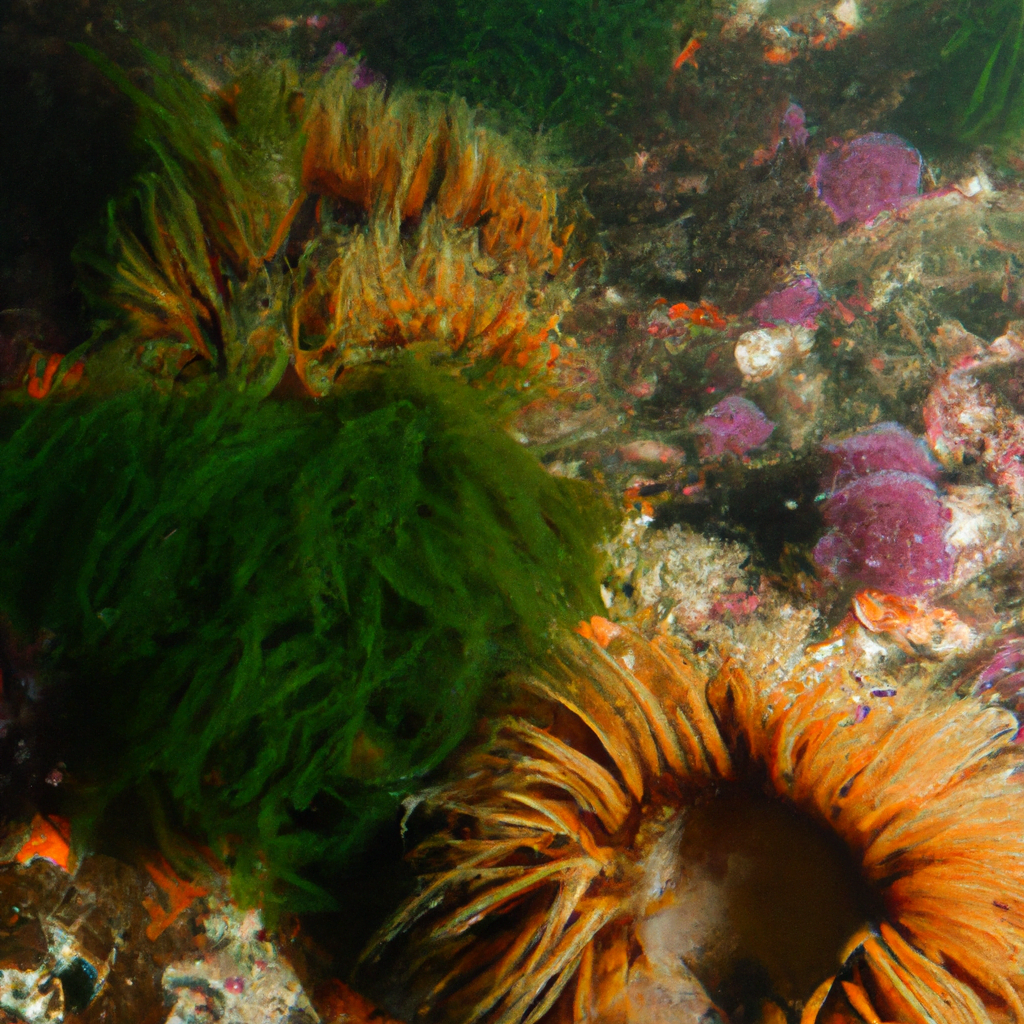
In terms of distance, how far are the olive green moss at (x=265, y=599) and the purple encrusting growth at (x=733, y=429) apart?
2.00 ft

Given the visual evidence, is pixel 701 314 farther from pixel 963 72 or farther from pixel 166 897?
pixel 166 897

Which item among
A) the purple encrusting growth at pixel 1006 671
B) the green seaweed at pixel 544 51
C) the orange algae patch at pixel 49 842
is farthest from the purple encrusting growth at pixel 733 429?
the orange algae patch at pixel 49 842

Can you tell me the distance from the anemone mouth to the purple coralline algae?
1.29 m

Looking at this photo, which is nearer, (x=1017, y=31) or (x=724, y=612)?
(x=724, y=612)

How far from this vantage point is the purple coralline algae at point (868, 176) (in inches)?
67.9

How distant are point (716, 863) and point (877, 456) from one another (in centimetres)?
104

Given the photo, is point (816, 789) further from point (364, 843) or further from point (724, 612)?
point (364, 843)

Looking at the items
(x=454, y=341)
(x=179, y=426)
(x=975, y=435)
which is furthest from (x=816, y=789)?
(x=179, y=426)

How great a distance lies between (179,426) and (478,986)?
1.32 meters

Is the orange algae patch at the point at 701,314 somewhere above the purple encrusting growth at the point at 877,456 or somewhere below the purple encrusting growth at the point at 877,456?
above

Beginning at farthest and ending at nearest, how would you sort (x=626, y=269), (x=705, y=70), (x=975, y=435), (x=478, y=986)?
(x=705, y=70) → (x=626, y=269) → (x=975, y=435) → (x=478, y=986)

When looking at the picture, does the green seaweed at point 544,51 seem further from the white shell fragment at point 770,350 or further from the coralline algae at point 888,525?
the coralline algae at point 888,525

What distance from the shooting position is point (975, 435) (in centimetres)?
159

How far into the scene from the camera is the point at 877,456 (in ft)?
5.17
